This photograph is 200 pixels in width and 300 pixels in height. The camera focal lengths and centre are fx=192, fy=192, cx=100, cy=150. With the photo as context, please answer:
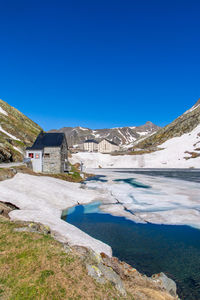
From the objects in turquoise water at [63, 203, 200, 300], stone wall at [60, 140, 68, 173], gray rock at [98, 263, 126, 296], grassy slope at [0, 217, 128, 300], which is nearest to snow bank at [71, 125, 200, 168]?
stone wall at [60, 140, 68, 173]

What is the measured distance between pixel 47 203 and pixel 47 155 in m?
23.9

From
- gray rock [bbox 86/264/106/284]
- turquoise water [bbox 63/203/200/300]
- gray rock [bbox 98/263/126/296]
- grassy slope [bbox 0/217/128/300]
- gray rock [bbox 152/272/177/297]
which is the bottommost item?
turquoise water [bbox 63/203/200/300]

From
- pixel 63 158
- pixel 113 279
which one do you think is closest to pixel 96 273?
pixel 113 279

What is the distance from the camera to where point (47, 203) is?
23.2m

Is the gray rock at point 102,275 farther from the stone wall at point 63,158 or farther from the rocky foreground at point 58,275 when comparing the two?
the stone wall at point 63,158

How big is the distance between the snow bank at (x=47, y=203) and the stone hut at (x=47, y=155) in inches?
608

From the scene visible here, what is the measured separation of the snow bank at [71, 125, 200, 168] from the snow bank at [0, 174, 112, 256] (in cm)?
7207

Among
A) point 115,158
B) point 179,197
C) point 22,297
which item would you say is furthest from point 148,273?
point 115,158

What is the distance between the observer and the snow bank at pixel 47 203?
13609mm

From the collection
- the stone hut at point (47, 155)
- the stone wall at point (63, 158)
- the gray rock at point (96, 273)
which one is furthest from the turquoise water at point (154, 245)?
the stone wall at point (63, 158)

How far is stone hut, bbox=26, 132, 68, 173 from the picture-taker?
4453cm

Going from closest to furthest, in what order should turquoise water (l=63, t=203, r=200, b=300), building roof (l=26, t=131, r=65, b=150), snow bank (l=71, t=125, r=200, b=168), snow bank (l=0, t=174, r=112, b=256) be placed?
1. turquoise water (l=63, t=203, r=200, b=300)
2. snow bank (l=0, t=174, r=112, b=256)
3. building roof (l=26, t=131, r=65, b=150)
4. snow bank (l=71, t=125, r=200, b=168)

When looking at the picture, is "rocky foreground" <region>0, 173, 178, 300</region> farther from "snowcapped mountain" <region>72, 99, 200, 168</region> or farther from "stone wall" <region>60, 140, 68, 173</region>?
"snowcapped mountain" <region>72, 99, 200, 168</region>

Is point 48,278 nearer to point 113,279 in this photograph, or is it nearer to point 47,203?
point 113,279
